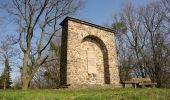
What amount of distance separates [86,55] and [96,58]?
1.21 metres

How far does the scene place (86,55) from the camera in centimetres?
1477

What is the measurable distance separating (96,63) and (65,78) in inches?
132

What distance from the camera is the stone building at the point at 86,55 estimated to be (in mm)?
13328

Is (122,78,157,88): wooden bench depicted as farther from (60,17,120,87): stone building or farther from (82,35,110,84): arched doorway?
(82,35,110,84): arched doorway

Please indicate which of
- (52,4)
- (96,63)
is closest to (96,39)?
(96,63)

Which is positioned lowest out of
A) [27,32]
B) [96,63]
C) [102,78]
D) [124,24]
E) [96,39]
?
[102,78]

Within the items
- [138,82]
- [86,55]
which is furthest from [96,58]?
[138,82]

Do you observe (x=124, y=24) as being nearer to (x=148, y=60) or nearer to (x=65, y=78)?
(x=148, y=60)

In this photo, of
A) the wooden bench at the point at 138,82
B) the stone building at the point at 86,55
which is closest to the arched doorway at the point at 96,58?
the stone building at the point at 86,55

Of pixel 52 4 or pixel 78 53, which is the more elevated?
pixel 52 4

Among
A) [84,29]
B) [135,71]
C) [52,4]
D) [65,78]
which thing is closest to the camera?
[65,78]

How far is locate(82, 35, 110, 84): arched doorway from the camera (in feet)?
49.0

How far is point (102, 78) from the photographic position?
15.6 m

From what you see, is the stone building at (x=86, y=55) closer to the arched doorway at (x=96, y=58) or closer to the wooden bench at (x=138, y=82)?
the arched doorway at (x=96, y=58)
